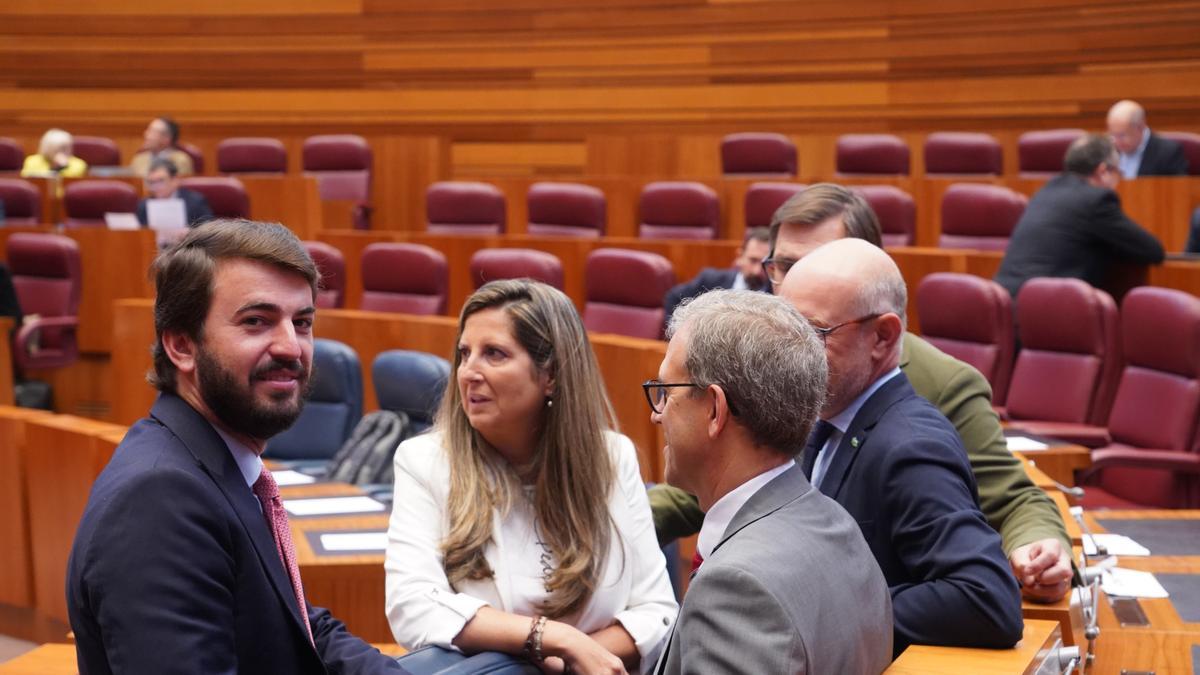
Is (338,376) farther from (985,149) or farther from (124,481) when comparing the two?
(985,149)

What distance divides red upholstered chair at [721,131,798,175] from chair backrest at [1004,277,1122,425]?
3.13 meters

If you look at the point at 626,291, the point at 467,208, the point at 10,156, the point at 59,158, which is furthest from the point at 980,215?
the point at 10,156

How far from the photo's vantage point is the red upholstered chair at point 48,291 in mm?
6129

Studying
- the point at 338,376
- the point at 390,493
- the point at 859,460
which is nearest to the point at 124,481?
the point at 859,460

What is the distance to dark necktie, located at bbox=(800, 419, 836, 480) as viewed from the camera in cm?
175

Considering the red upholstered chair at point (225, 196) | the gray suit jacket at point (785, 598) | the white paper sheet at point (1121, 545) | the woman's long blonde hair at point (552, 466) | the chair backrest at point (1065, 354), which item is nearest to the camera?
the gray suit jacket at point (785, 598)

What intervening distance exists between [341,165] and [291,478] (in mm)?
5118

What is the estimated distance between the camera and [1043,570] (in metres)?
1.71

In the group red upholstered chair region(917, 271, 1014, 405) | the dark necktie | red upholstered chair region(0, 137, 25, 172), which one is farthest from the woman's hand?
red upholstered chair region(0, 137, 25, 172)

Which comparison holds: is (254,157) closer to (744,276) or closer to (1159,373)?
(744,276)

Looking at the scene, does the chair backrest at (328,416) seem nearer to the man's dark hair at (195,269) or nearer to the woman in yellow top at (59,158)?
the man's dark hair at (195,269)

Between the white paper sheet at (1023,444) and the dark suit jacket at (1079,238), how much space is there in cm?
161

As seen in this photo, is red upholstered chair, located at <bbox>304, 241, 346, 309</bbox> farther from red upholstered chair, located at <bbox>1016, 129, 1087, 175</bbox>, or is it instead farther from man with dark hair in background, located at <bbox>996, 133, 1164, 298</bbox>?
red upholstered chair, located at <bbox>1016, 129, 1087, 175</bbox>

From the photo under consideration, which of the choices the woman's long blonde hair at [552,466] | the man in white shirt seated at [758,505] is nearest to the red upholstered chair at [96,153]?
the woman's long blonde hair at [552,466]
